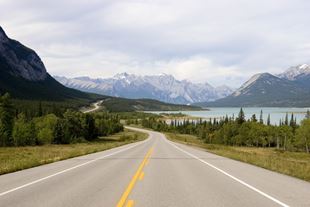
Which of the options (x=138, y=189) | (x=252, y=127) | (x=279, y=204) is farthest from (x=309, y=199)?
(x=252, y=127)

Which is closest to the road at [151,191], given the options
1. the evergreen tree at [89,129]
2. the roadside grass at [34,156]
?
the roadside grass at [34,156]

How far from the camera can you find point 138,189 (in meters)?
12.4

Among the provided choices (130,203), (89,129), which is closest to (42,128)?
(89,129)

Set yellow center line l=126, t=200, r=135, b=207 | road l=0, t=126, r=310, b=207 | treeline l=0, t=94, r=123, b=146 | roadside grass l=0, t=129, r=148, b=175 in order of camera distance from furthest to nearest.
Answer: treeline l=0, t=94, r=123, b=146, roadside grass l=0, t=129, r=148, b=175, road l=0, t=126, r=310, b=207, yellow center line l=126, t=200, r=135, b=207

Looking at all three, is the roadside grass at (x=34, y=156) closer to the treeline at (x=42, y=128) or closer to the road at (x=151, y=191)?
the road at (x=151, y=191)

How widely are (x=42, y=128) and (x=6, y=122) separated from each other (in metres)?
14.2

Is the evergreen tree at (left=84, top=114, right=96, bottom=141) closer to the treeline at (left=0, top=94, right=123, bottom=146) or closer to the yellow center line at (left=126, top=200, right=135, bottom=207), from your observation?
the treeline at (left=0, top=94, right=123, bottom=146)

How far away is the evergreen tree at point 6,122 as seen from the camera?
8406cm

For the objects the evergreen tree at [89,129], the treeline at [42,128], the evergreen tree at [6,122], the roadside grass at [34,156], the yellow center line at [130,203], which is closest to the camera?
the yellow center line at [130,203]

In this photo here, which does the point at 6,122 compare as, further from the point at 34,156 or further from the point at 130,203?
the point at 130,203

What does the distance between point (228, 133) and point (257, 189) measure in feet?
442

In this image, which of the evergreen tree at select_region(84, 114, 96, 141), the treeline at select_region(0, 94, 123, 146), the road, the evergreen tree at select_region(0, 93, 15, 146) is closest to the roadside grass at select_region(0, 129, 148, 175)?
the road

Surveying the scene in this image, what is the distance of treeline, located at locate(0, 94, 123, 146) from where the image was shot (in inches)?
3396

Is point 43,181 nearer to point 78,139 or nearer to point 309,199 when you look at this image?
point 309,199
